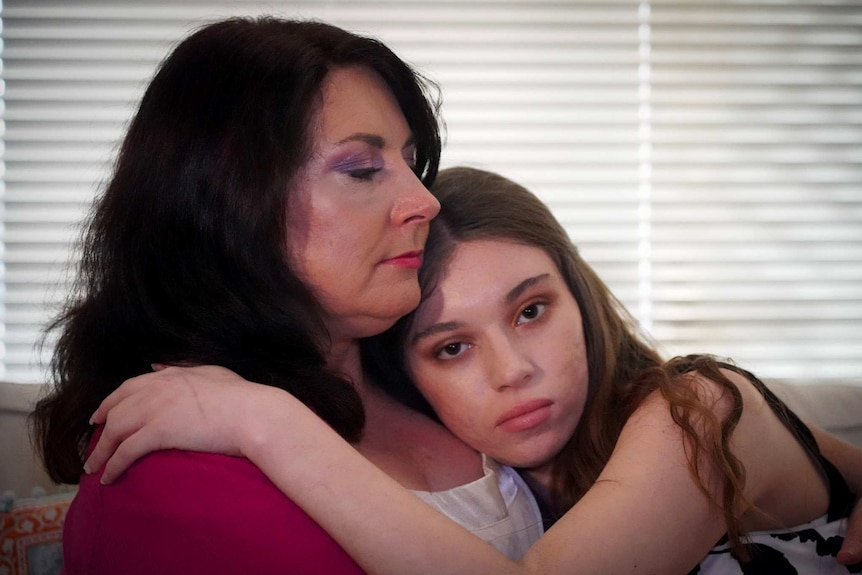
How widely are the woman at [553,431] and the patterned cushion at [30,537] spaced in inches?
25.2

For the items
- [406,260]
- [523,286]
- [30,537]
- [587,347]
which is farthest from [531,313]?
[30,537]

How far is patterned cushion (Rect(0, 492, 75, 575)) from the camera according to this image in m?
1.56

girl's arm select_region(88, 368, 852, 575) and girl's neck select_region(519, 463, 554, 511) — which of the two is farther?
girl's neck select_region(519, 463, 554, 511)

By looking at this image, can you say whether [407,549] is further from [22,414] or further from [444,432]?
[22,414]

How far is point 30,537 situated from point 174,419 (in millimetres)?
799

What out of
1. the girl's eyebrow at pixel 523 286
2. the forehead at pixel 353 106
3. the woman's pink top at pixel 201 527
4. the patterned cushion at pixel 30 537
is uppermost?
the forehead at pixel 353 106

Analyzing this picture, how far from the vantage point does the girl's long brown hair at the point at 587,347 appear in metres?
1.37

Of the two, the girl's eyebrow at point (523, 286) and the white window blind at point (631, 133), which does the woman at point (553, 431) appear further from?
the white window blind at point (631, 133)

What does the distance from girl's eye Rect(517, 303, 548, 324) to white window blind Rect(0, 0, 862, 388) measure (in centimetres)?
123

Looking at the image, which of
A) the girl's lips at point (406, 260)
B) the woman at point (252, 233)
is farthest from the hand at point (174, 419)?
the girl's lips at point (406, 260)

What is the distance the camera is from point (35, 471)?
1.77 m

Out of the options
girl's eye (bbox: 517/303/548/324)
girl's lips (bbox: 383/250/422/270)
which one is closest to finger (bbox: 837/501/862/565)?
girl's eye (bbox: 517/303/548/324)

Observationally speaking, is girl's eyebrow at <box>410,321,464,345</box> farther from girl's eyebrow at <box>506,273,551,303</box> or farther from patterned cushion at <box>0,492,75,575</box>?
patterned cushion at <box>0,492,75,575</box>

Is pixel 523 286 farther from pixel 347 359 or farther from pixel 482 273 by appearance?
pixel 347 359
